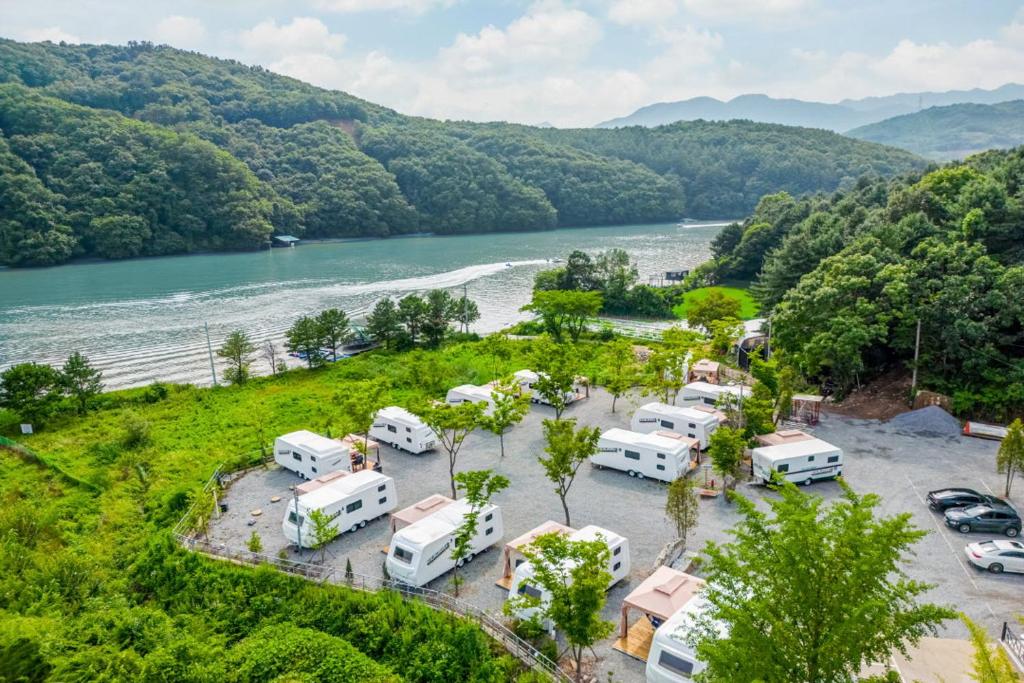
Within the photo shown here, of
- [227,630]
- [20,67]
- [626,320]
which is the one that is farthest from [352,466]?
[20,67]

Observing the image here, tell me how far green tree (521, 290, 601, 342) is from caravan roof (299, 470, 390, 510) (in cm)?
2653

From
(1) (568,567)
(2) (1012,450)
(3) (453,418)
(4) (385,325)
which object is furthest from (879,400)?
(4) (385,325)

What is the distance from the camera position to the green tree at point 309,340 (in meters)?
41.4

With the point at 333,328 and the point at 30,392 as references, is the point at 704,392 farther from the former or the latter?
the point at 30,392

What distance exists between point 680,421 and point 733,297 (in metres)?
39.3

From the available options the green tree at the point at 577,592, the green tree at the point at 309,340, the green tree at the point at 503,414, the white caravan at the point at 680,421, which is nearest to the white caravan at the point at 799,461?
the white caravan at the point at 680,421

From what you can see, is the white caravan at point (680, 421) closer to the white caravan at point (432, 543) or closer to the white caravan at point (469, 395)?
the white caravan at point (469, 395)

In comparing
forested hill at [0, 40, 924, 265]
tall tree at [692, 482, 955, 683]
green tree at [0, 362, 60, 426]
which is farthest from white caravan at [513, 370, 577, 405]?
forested hill at [0, 40, 924, 265]

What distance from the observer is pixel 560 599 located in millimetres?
13297

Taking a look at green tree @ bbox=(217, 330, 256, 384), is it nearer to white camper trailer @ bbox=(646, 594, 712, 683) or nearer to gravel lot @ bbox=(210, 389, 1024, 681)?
gravel lot @ bbox=(210, 389, 1024, 681)

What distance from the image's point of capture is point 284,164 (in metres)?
127

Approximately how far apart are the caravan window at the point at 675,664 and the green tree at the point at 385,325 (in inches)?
1392

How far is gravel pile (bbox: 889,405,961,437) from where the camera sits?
2759 cm

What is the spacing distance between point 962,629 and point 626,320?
4342 cm
